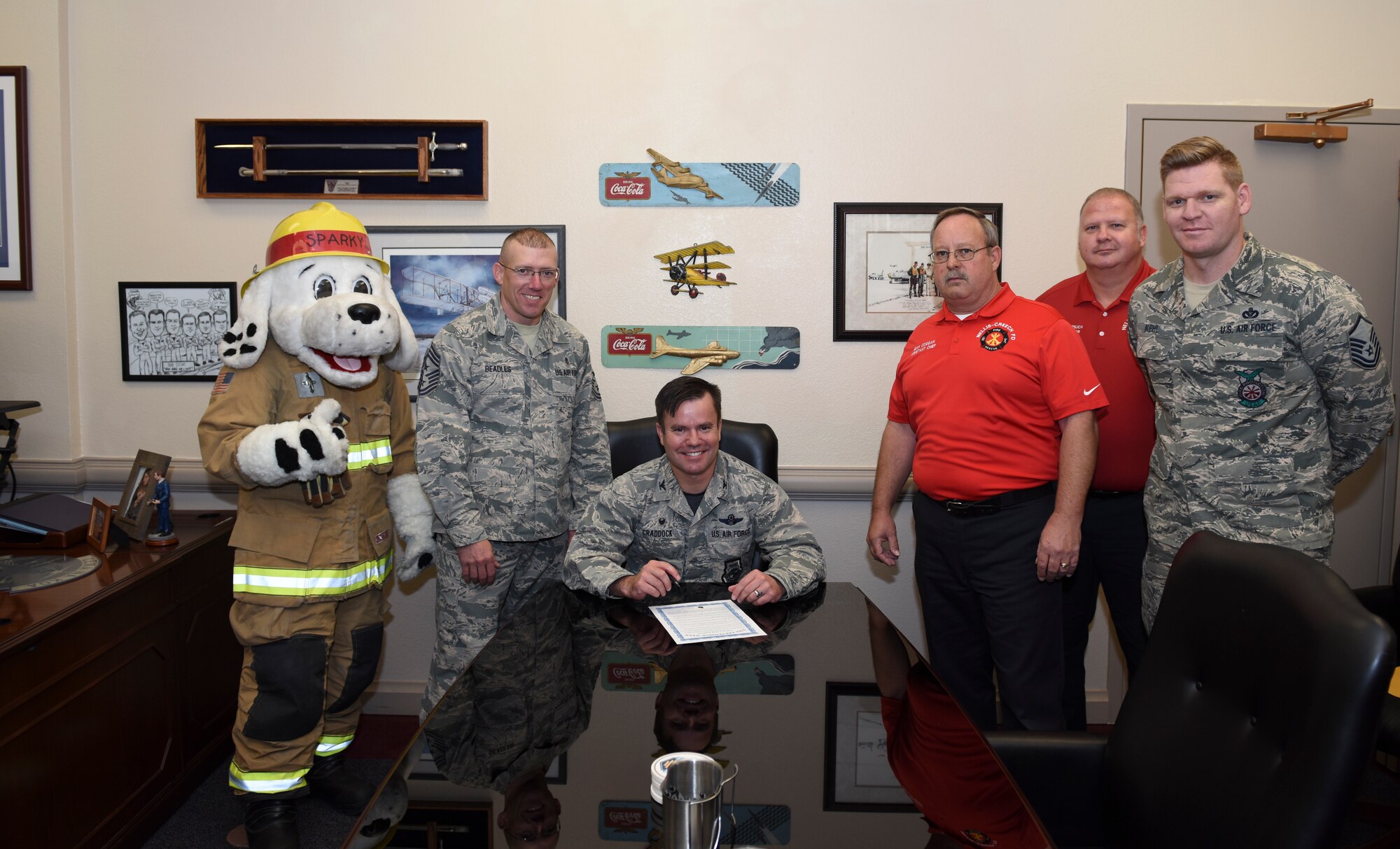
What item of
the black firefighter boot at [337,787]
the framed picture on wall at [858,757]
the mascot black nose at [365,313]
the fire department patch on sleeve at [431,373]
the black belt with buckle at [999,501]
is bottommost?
the black firefighter boot at [337,787]

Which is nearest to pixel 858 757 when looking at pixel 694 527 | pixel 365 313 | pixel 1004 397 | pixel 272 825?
pixel 694 527

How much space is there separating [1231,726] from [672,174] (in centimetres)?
242

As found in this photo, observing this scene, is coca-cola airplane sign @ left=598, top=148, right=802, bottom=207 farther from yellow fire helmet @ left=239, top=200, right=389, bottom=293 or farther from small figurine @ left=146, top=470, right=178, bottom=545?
small figurine @ left=146, top=470, right=178, bottom=545

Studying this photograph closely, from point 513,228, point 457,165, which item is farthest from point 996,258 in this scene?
point 457,165

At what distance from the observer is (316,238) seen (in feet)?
7.29

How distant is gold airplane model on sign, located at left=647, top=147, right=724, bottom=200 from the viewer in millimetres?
3006

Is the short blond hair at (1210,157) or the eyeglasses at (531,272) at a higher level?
the short blond hair at (1210,157)

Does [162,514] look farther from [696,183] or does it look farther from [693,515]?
[696,183]

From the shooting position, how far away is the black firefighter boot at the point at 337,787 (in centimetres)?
250

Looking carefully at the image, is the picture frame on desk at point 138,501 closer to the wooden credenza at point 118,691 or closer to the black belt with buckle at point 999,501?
the wooden credenza at point 118,691

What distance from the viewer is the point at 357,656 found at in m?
2.36

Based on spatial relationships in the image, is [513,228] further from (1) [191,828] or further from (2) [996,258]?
(1) [191,828]

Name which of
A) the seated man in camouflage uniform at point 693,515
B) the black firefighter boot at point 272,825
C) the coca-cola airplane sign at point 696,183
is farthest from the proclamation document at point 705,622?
the coca-cola airplane sign at point 696,183

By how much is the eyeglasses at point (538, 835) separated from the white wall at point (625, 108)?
2.17 meters
